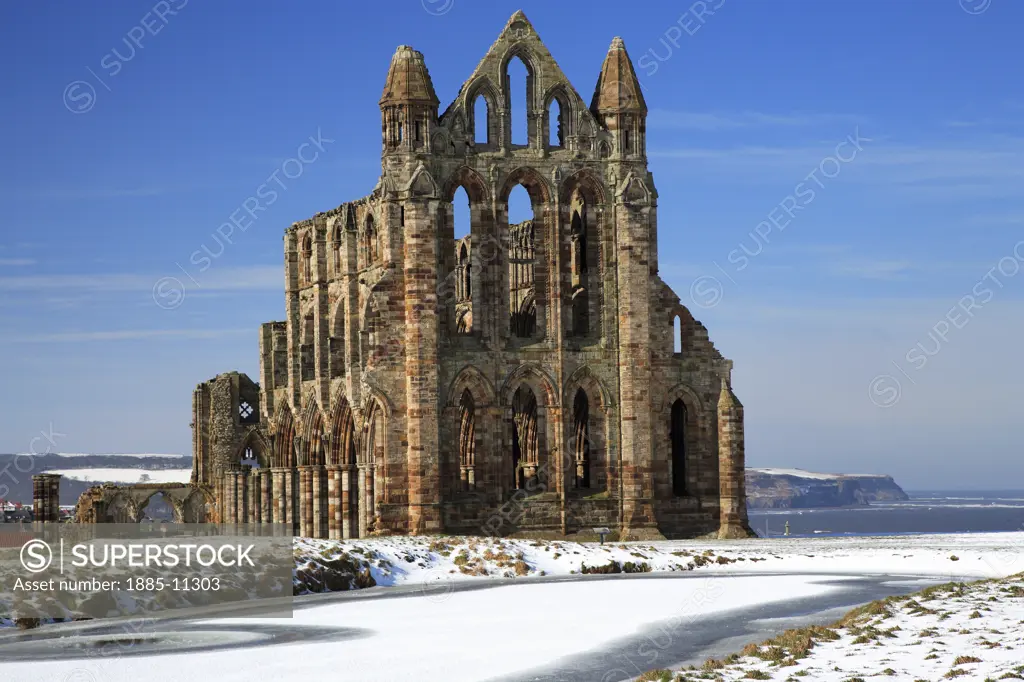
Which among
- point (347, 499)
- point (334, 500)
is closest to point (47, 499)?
point (334, 500)

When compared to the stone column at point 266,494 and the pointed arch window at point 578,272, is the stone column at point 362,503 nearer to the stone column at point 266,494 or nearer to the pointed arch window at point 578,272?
the pointed arch window at point 578,272

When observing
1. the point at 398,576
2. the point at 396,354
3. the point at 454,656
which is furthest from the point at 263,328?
the point at 454,656

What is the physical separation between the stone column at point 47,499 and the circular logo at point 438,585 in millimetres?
32567

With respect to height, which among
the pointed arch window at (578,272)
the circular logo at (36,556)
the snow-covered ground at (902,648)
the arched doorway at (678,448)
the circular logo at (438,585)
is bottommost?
the snow-covered ground at (902,648)

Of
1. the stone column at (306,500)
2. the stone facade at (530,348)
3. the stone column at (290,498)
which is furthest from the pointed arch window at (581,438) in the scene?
the stone column at (290,498)

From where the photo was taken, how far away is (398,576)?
118ft

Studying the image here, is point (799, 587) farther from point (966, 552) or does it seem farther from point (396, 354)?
point (396, 354)

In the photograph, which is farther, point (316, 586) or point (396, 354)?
point (396, 354)

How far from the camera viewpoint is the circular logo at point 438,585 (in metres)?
32.3

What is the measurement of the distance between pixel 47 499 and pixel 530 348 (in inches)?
847

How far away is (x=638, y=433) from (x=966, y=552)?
666 inches

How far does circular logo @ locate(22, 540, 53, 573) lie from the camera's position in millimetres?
29594

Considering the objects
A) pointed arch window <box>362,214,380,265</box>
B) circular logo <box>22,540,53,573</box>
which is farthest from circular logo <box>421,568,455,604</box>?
pointed arch window <box>362,214,380,265</box>

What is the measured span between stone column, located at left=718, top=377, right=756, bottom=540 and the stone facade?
7 centimetres
